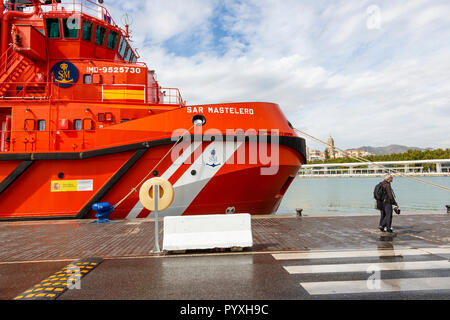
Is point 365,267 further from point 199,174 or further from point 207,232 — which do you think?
point 199,174

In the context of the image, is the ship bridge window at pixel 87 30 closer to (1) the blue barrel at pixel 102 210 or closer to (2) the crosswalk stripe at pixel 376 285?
(1) the blue barrel at pixel 102 210

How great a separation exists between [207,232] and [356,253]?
299cm

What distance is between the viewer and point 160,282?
174 inches

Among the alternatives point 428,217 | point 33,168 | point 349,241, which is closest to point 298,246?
point 349,241

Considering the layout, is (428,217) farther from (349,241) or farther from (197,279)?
(197,279)

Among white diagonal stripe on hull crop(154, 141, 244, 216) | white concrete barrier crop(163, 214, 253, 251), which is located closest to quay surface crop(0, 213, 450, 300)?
white concrete barrier crop(163, 214, 253, 251)

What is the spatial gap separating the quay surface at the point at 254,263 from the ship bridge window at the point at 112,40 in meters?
8.13

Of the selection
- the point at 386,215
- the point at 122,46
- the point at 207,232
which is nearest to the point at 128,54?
the point at 122,46

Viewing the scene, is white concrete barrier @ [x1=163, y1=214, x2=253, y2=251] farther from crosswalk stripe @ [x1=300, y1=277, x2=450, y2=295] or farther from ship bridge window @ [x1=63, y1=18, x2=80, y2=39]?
ship bridge window @ [x1=63, y1=18, x2=80, y2=39]

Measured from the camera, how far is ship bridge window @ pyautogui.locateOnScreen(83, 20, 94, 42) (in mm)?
12133

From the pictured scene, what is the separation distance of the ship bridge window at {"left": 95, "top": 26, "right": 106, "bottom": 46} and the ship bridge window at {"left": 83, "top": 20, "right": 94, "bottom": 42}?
0.79ft

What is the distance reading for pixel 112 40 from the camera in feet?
42.8
